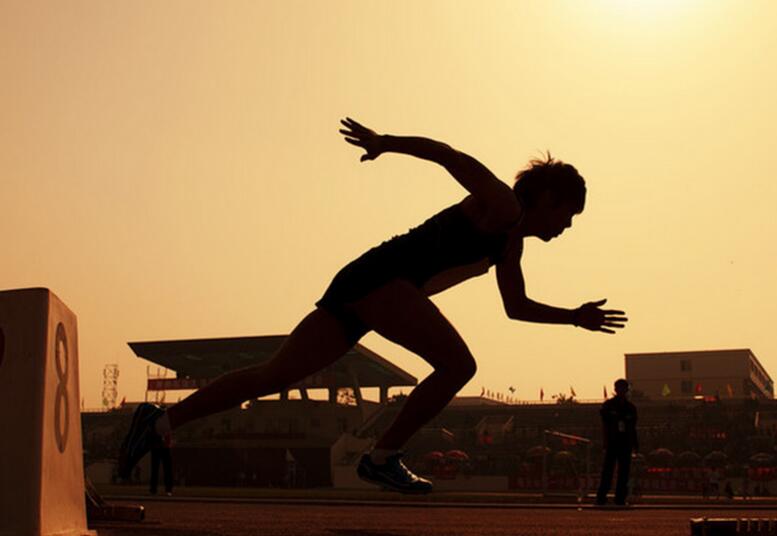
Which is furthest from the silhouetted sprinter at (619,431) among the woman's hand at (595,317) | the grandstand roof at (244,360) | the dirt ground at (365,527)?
the grandstand roof at (244,360)

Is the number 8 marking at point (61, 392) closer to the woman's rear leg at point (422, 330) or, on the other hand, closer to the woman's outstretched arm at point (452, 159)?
the woman's rear leg at point (422, 330)

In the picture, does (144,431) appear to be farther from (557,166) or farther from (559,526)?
(559,526)

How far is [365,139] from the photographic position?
4727 mm

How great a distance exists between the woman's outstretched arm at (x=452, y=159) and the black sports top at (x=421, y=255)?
0.16 metres

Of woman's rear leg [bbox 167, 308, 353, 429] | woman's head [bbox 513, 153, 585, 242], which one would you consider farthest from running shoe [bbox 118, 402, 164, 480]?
woman's head [bbox 513, 153, 585, 242]

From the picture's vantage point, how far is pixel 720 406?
63375 mm

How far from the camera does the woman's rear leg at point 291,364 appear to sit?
498 cm

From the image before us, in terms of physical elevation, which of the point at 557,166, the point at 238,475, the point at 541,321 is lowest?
the point at 238,475

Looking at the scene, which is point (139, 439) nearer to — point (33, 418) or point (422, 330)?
point (33, 418)

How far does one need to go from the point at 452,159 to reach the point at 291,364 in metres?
1.20

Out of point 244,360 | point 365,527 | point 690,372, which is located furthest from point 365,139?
point 690,372

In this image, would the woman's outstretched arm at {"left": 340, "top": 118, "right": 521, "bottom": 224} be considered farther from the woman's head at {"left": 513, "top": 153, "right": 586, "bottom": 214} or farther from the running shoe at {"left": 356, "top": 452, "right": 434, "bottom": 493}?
the running shoe at {"left": 356, "top": 452, "right": 434, "bottom": 493}

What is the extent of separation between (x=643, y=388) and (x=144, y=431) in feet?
351

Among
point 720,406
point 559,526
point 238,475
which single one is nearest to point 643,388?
point 720,406
